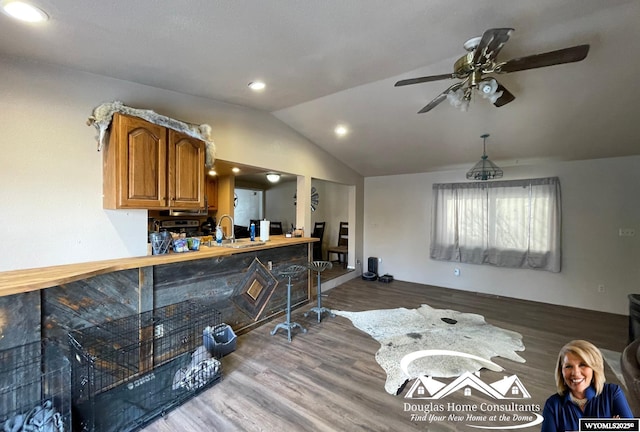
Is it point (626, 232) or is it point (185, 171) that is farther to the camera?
point (626, 232)

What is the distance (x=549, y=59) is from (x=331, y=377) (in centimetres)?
291

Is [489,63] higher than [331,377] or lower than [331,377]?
higher

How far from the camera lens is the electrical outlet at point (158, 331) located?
2.41 metres

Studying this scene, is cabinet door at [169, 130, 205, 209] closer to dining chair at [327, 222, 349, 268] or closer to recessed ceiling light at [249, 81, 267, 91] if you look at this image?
recessed ceiling light at [249, 81, 267, 91]

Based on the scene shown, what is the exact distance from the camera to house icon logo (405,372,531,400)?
2.20 metres

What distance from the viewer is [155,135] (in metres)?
2.32

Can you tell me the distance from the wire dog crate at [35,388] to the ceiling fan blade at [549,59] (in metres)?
3.67

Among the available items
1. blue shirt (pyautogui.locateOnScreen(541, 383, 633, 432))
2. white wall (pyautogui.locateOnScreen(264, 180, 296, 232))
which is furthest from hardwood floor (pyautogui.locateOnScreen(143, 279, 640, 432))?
white wall (pyautogui.locateOnScreen(264, 180, 296, 232))

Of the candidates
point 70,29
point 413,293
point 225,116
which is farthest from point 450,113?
point 70,29

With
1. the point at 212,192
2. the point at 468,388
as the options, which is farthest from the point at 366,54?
the point at 212,192

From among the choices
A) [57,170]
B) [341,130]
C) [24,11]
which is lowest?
[57,170]

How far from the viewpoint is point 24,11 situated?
1451 millimetres

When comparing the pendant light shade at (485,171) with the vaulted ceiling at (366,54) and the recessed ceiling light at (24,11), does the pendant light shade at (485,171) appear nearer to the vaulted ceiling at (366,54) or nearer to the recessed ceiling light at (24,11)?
the vaulted ceiling at (366,54)

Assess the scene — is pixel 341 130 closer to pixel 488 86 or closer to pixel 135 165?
pixel 488 86
